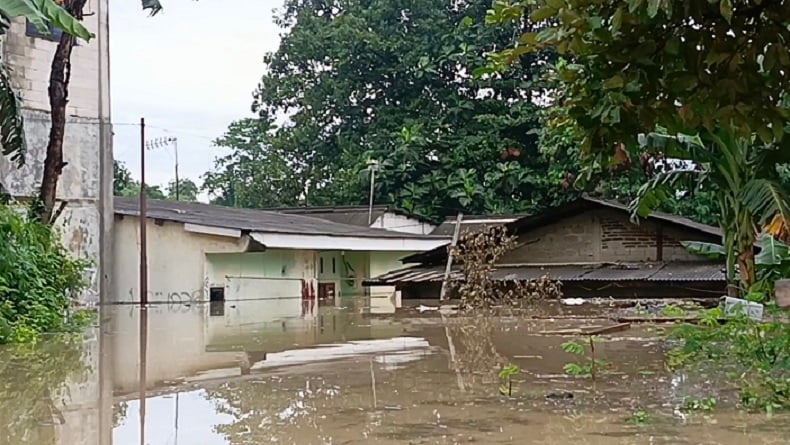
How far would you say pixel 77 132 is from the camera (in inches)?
846

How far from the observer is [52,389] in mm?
8281

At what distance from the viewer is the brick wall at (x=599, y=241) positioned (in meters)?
20.6

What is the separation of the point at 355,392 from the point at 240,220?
→ 1873 centimetres

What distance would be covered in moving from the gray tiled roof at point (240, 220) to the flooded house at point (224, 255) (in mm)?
37

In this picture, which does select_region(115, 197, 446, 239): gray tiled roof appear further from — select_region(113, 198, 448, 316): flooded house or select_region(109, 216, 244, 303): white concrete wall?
select_region(109, 216, 244, 303): white concrete wall

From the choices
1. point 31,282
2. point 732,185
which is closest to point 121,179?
point 31,282

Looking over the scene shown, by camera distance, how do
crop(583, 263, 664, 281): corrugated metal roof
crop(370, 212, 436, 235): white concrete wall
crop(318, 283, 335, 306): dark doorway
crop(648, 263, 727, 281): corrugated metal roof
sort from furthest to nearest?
crop(370, 212, 436, 235): white concrete wall < crop(318, 283, 335, 306): dark doorway < crop(583, 263, 664, 281): corrugated metal roof < crop(648, 263, 727, 281): corrugated metal roof

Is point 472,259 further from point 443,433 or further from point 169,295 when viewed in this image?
point 443,433

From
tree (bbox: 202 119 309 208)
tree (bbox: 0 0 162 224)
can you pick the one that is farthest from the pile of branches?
tree (bbox: 202 119 309 208)

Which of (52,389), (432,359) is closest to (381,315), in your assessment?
(432,359)

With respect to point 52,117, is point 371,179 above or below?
above

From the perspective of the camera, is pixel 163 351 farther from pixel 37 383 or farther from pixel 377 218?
pixel 377 218

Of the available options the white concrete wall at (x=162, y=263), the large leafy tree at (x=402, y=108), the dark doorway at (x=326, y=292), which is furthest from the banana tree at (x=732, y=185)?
the large leafy tree at (x=402, y=108)

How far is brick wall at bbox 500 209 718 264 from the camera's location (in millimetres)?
20641
